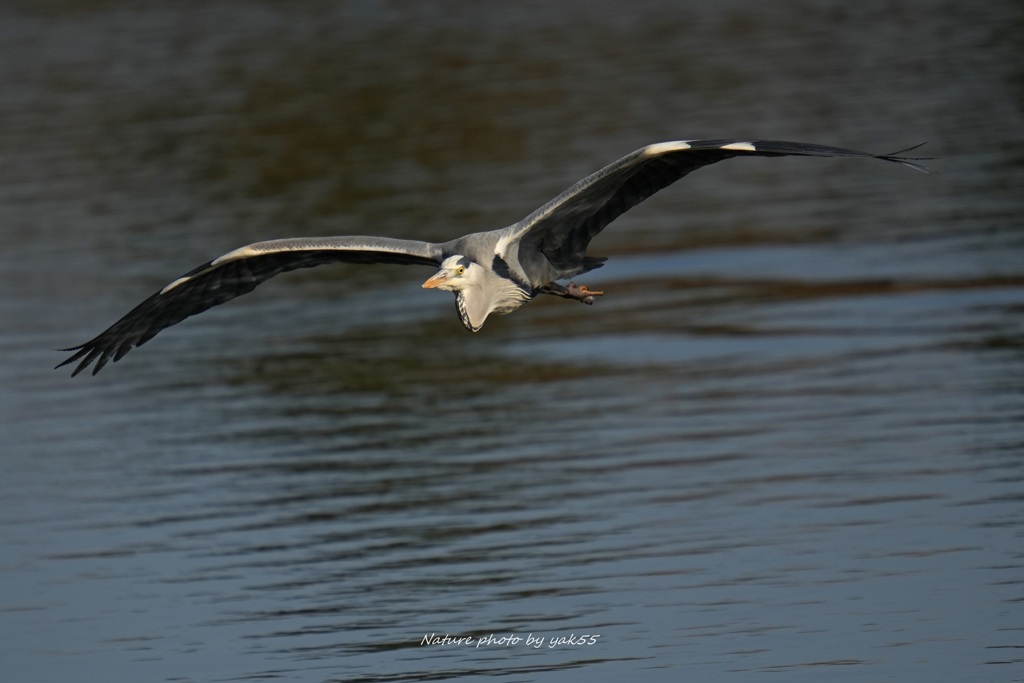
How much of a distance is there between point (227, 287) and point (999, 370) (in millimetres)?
6107

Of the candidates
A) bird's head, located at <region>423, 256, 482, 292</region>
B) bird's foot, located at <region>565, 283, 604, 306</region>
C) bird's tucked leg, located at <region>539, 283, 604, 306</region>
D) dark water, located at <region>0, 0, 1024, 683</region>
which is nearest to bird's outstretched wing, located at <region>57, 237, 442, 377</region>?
bird's head, located at <region>423, 256, 482, 292</region>

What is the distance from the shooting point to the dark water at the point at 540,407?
381 inches

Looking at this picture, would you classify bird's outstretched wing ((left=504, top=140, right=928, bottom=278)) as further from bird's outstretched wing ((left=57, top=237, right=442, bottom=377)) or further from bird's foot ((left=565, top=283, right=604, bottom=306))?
bird's outstretched wing ((left=57, top=237, right=442, bottom=377))

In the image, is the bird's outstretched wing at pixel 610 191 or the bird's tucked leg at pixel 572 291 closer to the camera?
the bird's outstretched wing at pixel 610 191

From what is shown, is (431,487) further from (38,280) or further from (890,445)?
(38,280)

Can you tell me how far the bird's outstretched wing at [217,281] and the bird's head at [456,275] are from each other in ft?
1.28

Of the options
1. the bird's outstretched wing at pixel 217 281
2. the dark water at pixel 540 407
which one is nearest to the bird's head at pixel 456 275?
the bird's outstretched wing at pixel 217 281

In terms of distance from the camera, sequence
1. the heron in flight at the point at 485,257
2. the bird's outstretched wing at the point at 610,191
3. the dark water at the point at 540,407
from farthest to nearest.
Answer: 1. the heron in flight at the point at 485,257
2. the dark water at the point at 540,407
3. the bird's outstretched wing at the point at 610,191

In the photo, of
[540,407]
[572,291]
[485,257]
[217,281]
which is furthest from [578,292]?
[540,407]

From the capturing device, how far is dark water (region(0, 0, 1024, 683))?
969 cm

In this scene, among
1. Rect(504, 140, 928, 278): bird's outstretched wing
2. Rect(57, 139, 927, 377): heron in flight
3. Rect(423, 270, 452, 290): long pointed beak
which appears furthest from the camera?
Rect(423, 270, 452, 290): long pointed beak

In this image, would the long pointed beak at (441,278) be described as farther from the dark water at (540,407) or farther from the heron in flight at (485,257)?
the dark water at (540,407)

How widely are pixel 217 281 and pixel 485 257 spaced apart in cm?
190

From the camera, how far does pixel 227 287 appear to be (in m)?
11.2
